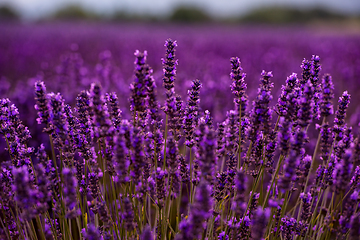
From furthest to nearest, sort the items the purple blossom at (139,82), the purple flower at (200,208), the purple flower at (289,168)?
the purple blossom at (139,82)
the purple flower at (289,168)
the purple flower at (200,208)

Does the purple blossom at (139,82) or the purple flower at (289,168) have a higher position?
the purple blossom at (139,82)

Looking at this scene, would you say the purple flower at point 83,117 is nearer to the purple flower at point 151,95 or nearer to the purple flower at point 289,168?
the purple flower at point 151,95

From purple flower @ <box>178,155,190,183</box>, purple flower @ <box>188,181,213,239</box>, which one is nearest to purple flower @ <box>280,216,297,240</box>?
purple flower @ <box>178,155,190,183</box>

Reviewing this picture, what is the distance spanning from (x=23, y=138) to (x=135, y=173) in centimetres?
76

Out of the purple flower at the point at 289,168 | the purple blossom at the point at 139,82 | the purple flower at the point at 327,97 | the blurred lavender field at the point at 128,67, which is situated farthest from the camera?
the blurred lavender field at the point at 128,67

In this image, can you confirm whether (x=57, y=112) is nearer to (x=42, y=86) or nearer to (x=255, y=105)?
(x=42, y=86)

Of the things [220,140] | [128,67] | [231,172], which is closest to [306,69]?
[220,140]

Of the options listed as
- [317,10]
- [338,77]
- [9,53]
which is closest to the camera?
[338,77]

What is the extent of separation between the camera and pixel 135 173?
4.78 feet

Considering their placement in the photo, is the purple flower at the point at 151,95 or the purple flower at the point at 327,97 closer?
the purple flower at the point at 151,95

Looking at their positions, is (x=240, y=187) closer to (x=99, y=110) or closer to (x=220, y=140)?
(x=220, y=140)

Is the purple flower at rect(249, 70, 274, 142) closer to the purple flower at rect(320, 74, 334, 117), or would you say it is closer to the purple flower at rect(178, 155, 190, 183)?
the purple flower at rect(320, 74, 334, 117)

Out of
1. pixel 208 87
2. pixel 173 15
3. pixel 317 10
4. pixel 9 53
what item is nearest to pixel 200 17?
pixel 173 15

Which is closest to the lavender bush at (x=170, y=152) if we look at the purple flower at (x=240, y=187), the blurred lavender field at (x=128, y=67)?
the purple flower at (x=240, y=187)
